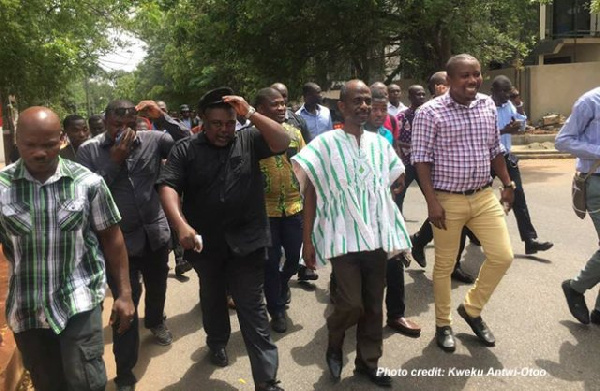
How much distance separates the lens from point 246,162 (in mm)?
3283

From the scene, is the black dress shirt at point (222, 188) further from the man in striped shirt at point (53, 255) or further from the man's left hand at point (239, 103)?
the man in striped shirt at point (53, 255)

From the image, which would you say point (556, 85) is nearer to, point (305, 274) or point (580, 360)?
point (305, 274)

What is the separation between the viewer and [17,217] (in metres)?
2.35

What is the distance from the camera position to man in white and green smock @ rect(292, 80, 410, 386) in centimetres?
323

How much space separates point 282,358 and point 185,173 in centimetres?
156

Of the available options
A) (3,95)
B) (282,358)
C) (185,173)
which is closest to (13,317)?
(185,173)

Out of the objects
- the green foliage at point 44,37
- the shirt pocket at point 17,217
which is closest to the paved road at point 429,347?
the shirt pocket at point 17,217

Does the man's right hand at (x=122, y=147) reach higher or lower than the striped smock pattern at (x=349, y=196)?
higher

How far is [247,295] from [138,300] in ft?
3.28

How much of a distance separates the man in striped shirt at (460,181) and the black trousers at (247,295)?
1294 millimetres

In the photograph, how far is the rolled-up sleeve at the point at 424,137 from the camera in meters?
3.75

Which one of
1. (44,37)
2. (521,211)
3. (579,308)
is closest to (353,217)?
(579,308)

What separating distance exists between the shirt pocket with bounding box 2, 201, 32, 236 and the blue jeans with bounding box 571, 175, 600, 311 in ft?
12.1

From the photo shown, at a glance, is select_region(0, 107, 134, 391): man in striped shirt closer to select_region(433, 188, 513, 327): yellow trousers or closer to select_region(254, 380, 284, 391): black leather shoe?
select_region(254, 380, 284, 391): black leather shoe
